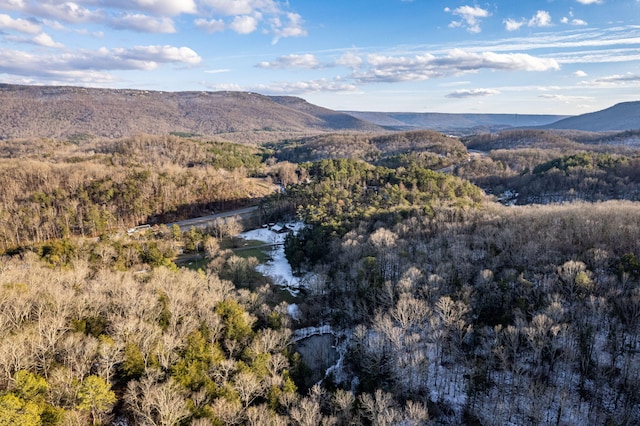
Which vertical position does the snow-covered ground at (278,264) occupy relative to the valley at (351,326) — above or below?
below

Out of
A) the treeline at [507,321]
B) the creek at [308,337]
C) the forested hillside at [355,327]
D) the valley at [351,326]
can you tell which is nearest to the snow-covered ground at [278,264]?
the creek at [308,337]

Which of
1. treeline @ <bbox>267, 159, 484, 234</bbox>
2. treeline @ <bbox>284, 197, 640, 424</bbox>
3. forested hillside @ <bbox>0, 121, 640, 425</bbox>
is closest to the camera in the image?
forested hillside @ <bbox>0, 121, 640, 425</bbox>

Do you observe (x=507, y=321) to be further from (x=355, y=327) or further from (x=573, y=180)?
(x=573, y=180)

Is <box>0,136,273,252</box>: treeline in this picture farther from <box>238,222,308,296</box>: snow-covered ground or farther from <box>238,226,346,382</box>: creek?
<box>238,226,346,382</box>: creek

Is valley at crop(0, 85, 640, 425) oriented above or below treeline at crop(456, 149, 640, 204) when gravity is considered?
below

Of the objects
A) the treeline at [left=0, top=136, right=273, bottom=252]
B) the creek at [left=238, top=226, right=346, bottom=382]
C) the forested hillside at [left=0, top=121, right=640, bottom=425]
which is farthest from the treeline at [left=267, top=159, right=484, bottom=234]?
the treeline at [left=0, top=136, right=273, bottom=252]

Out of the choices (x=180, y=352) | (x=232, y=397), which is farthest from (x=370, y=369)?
(x=180, y=352)

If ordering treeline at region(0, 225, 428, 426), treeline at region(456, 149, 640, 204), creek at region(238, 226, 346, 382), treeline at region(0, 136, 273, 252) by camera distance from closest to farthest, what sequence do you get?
treeline at region(0, 225, 428, 426) < creek at region(238, 226, 346, 382) < treeline at region(0, 136, 273, 252) < treeline at region(456, 149, 640, 204)

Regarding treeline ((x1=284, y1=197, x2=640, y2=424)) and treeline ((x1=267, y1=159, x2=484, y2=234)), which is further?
treeline ((x1=267, y1=159, x2=484, y2=234))

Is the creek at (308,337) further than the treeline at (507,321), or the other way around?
the creek at (308,337)

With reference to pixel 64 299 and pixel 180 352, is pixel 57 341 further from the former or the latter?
pixel 180 352

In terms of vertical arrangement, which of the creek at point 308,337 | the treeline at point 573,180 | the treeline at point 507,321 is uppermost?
the treeline at point 573,180

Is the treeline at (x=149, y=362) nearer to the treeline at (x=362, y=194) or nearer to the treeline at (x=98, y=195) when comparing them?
the treeline at (x=362, y=194)
